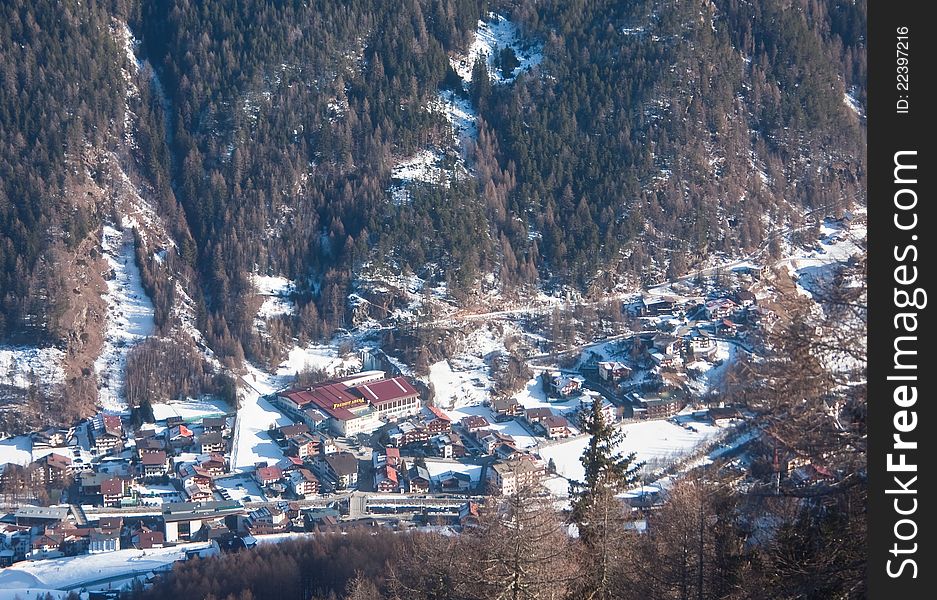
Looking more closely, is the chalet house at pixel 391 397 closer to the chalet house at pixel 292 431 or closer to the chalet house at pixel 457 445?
the chalet house at pixel 292 431

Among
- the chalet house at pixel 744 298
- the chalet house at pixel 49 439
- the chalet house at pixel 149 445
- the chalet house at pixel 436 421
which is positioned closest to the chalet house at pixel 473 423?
the chalet house at pixel 436 421

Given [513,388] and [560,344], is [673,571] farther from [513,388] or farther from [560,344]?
[560,344]

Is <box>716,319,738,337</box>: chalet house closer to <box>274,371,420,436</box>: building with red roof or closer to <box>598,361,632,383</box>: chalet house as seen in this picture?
<box>598,361,632,383</box>: chalet house

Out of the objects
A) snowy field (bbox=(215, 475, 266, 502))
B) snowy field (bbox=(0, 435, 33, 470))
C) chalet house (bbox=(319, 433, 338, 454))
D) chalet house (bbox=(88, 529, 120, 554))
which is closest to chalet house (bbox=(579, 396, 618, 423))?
chalet house (bbox=(319, 433, 338, 454))

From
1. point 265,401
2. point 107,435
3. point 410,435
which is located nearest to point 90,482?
point 107,435

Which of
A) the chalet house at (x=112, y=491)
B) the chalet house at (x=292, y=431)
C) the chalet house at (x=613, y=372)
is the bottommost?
the chalet house at (x=112, y=491)

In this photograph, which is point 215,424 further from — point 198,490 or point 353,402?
point 198,490
